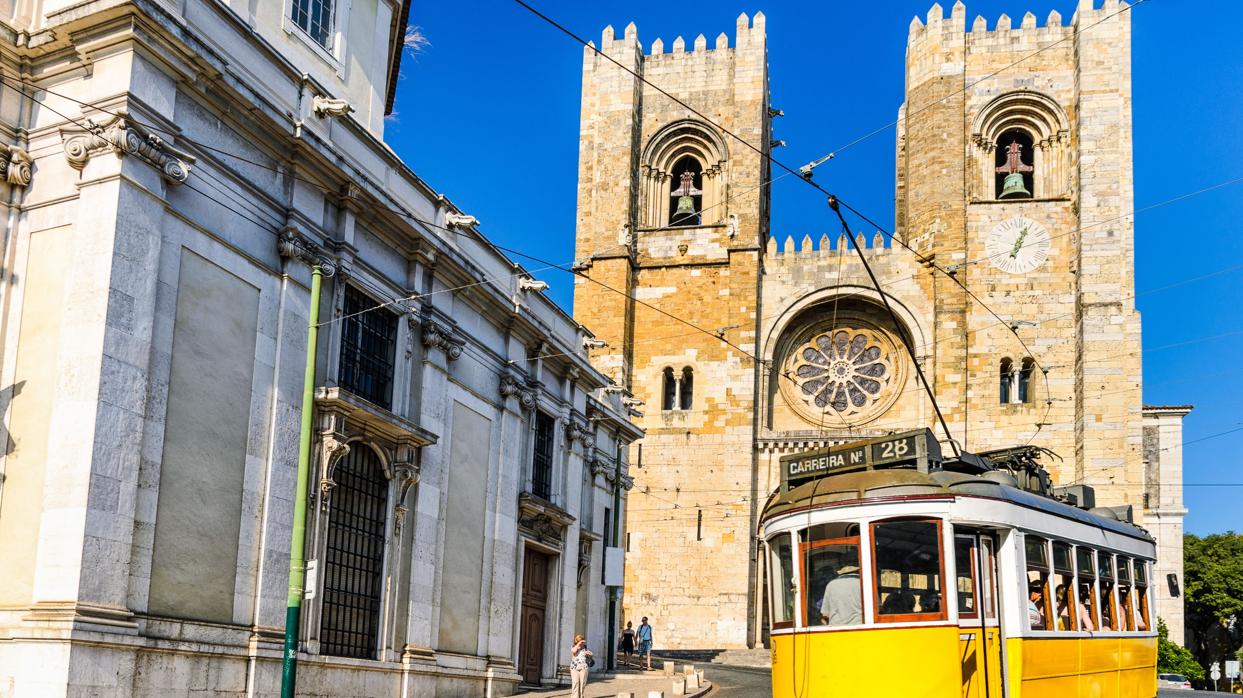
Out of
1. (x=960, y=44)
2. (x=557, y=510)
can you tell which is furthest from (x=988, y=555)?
(x=960, y=44)

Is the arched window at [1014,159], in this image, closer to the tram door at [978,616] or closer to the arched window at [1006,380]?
the arched window at [1006,380]

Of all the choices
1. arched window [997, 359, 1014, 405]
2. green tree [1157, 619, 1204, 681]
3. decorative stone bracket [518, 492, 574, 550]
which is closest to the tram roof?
decorative stone bracket [518, 492, 574, 550]

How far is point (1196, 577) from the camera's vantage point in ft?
196

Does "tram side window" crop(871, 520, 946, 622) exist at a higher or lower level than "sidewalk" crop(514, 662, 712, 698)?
higher

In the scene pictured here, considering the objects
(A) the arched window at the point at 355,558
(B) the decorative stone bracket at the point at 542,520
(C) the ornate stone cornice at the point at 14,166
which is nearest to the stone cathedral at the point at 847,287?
(B) the decorative stone bracket at the point at 542,520

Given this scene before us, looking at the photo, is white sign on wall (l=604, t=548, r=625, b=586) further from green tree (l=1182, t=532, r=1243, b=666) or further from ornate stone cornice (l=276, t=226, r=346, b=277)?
green tree (l=1182, t=532, r=1243, b=666)

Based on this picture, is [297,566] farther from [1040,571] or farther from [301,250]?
[1040,571]

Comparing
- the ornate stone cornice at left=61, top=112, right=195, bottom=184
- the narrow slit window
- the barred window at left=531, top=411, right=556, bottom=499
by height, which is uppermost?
the narrow slit window

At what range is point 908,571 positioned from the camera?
11.3 m

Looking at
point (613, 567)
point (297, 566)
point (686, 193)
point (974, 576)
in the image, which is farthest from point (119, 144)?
point (686, 193)

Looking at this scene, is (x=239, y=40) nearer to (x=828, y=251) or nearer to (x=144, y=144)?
(x=144, y=144)

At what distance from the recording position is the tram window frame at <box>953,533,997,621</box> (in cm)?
1116

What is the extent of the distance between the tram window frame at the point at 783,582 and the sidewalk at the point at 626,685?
935cm

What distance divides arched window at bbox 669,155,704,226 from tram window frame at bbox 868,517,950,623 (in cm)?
3511
